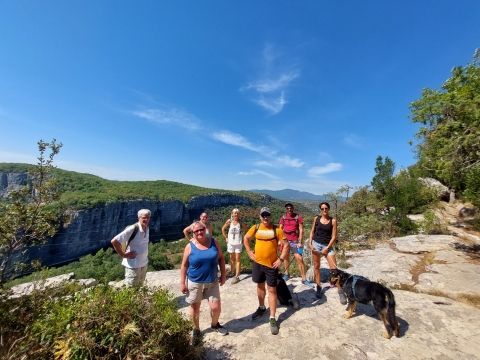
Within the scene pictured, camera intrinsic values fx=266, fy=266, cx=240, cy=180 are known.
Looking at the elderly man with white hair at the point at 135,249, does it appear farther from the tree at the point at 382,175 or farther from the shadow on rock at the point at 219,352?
the tree at the point at 382,175

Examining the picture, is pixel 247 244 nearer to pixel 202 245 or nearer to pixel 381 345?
pixel 202 245

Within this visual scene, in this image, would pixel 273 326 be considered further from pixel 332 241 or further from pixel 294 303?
pixel 332 241

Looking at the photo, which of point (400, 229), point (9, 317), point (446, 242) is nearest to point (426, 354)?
point (9, 317)

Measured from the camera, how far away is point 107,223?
8356 centimetres

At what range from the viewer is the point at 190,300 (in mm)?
4527

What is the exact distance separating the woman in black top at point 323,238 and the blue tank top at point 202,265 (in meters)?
2.85

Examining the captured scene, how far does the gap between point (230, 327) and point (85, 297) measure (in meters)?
2.95

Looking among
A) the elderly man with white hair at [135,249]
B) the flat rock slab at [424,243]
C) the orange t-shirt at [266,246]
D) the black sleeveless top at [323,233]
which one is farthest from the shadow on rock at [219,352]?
the flat rock slab at [424,243]

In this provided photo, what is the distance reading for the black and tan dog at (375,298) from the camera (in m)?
4.69

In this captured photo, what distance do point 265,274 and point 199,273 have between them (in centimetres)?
135

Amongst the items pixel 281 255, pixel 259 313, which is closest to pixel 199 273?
pixel 281 255

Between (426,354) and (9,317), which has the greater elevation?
(9,317)

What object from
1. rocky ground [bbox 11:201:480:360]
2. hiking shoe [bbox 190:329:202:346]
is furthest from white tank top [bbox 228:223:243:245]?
hiking shoe [bbox 190:329:202:346]

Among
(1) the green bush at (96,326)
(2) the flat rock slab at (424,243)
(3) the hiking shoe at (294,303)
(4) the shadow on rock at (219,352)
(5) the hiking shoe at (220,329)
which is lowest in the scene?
(4) the shadow on rock at (219,352)
